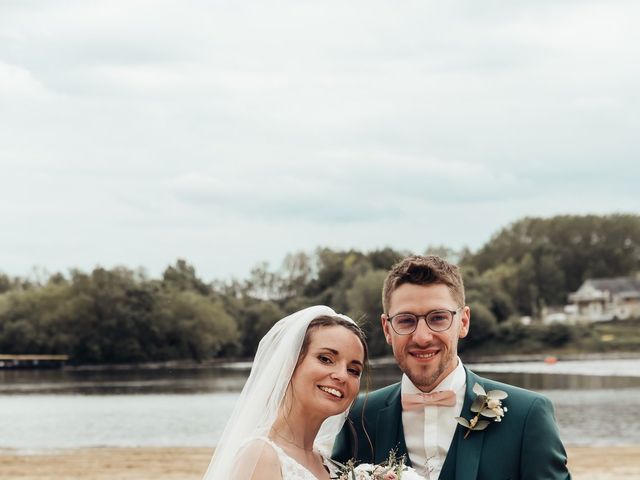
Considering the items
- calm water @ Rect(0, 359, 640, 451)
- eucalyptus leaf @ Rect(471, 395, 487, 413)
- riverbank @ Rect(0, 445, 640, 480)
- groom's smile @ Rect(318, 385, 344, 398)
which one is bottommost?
calm water @ Rect(0, 359, 640, 451)

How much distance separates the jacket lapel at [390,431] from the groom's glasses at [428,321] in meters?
0.43

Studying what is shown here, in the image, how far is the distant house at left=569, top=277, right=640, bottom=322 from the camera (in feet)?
461

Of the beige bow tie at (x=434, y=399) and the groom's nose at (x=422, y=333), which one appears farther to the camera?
the beige bow tie at (x=434, y=399)

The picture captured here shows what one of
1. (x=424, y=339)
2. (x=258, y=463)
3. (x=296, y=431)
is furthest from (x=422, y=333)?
(x=258, y=463)

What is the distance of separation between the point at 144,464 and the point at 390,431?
64.9 ft

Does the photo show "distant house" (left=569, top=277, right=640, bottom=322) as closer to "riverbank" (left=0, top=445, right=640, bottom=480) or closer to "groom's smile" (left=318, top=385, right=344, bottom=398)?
"riverbank" (left=0, top=445, right=640, bottom=480)

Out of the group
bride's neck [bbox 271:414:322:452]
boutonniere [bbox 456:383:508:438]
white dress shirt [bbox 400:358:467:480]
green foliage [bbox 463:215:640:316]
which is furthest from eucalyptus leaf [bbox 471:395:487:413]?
green foliage [bbox 463:215:640:316]

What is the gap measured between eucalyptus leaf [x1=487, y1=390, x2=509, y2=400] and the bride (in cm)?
60

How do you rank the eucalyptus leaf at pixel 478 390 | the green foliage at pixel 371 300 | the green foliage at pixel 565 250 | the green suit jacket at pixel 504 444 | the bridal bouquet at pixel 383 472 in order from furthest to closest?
the green foliage at pixel 565 250 < the green foliage at pixel 371 300 < the eucalyptus leaf at pixel 478 390 < the green suit jacket at pixel 504 444 < the bridal bouquet at pixel 383 472

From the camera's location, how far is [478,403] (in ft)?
15.4

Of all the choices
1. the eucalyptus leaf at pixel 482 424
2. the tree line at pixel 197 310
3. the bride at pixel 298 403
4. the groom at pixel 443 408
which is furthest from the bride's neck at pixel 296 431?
the tree line at pixel 197 310

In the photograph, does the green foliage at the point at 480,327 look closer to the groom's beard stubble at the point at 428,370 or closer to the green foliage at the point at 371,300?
the green foliage at the point at 371,300

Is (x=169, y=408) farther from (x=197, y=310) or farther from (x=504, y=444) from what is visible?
(x=197, y=310)

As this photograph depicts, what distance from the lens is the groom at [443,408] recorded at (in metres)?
4.58
